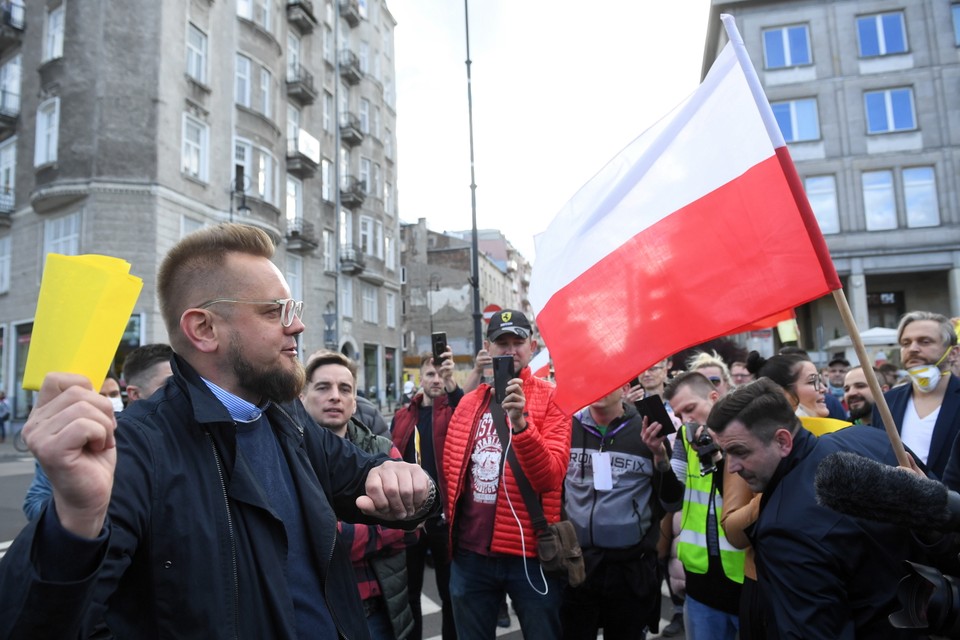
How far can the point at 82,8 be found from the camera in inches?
781

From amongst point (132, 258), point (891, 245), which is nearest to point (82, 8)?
point (132, 258)

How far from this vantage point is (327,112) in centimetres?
3192

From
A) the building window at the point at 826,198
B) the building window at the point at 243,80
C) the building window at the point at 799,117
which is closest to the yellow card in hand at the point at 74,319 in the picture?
the building window at the point at 243,80

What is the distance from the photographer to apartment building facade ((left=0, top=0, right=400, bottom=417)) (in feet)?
63.7

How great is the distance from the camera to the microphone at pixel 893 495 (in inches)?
75.0

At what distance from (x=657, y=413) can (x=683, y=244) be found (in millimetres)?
1102

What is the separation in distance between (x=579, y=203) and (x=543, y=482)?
1625mm

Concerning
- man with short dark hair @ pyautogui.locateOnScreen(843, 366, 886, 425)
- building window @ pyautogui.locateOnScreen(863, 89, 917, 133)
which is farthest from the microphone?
building window @ pyautogui.locateOnScreen(863, 89, 917, 133)

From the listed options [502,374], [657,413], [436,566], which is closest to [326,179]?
[436,566]

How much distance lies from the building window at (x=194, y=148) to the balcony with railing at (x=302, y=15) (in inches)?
346

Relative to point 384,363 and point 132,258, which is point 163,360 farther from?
point 384,363

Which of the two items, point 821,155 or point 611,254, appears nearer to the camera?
point 611,254

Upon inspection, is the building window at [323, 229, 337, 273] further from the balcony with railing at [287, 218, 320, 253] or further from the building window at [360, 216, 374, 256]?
the building window at [360, 216, 374, 256]

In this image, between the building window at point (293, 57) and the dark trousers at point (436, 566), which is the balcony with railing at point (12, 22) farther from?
the dark trousers at point (436, 566)
